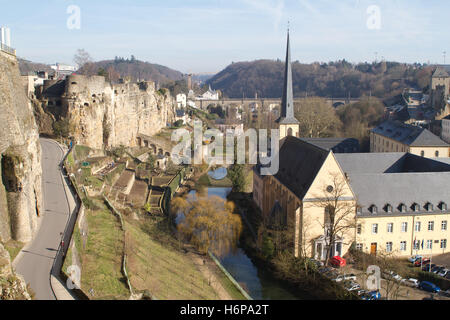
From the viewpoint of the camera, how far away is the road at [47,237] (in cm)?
1459

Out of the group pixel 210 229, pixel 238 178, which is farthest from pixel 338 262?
pixel 238 178

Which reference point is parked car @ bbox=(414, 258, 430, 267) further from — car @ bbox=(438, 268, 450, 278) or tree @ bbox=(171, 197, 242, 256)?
tree @ bbox=(171, 197, 242, 256)

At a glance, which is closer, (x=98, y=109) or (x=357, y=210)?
(x=357, y=210)

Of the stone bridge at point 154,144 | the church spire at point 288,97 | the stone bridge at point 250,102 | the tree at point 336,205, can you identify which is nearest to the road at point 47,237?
the tree at point 336,205

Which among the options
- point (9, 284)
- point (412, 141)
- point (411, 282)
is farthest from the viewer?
point (412, 141)

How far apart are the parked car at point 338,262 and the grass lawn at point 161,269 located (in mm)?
7759

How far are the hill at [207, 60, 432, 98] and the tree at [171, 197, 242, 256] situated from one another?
89831 mm

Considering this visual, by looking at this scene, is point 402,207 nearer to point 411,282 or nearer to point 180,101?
point 411,282

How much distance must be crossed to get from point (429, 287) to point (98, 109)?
29510mm

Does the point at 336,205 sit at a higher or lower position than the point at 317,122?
lower

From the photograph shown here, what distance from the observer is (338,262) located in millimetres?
24953

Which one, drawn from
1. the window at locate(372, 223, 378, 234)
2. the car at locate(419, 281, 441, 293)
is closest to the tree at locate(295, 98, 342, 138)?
the window at locate(372, 223, 378, 234)
